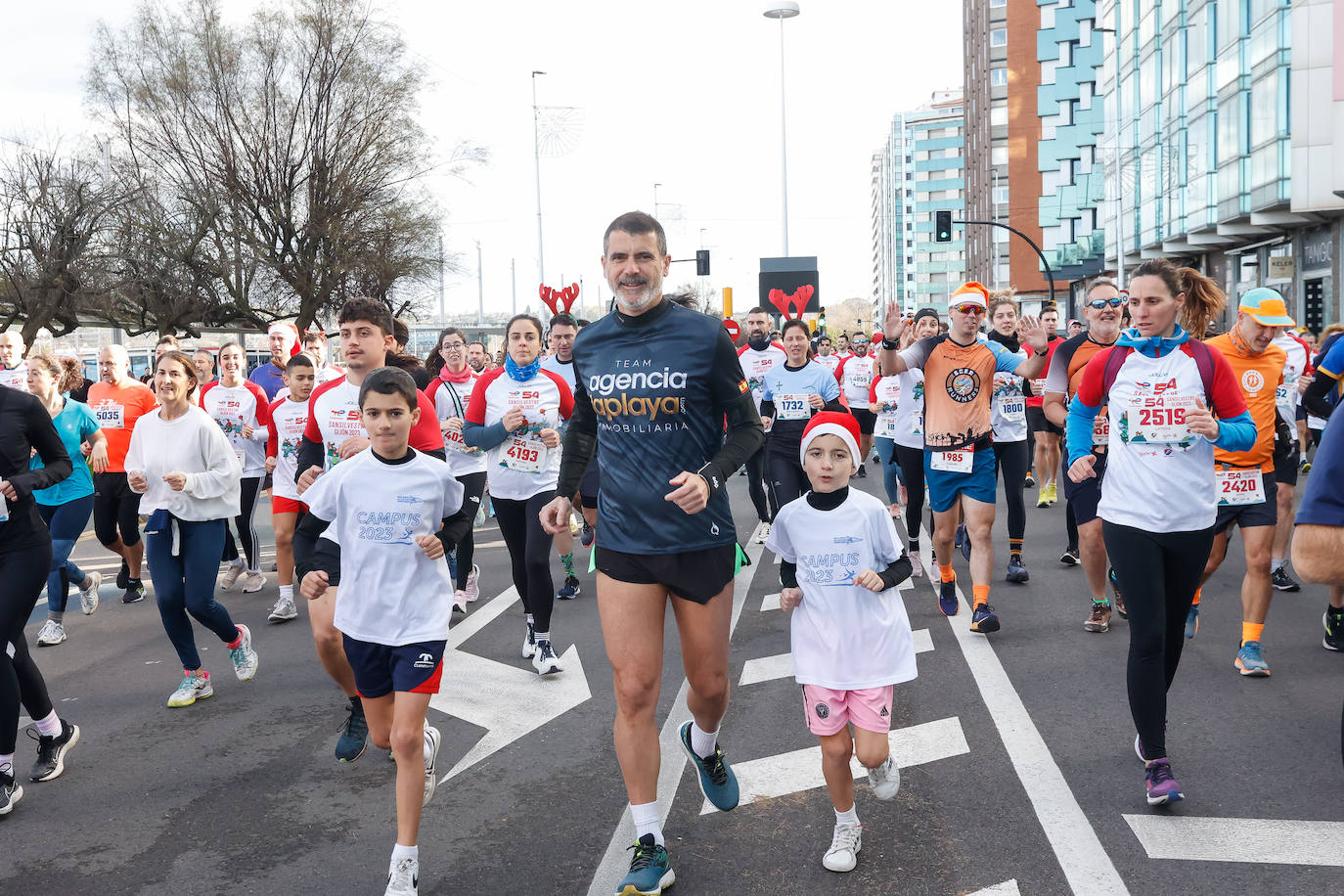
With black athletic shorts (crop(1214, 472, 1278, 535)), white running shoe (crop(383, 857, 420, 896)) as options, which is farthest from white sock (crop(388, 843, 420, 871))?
black athletic shorts (crop(1214, 472, 1278, 535))

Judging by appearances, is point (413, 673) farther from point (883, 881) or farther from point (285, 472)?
point (285, 472)

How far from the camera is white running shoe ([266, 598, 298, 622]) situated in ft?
28.3

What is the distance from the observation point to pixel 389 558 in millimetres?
4430

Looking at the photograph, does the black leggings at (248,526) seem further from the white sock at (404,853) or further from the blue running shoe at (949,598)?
the white sock at (404,853)

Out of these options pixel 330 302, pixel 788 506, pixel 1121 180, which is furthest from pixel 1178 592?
pixel 1121 180

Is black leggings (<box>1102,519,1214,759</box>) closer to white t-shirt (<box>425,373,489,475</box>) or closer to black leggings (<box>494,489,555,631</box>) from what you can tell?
black leggings (<box>494,489,555,631</box>)

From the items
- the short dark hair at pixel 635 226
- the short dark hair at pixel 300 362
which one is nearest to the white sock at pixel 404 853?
the short dark hair at pixel 635 226

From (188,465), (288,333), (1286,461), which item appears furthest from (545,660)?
(1286,461)

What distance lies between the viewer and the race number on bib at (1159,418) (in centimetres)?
482

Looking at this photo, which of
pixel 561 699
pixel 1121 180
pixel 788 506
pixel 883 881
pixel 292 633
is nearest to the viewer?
pixel 883 881

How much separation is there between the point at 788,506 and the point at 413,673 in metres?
1.51

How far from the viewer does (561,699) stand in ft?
20.8

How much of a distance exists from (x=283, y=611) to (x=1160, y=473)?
6204 mm

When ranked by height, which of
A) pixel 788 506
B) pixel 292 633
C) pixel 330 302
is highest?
pixel 330 302
